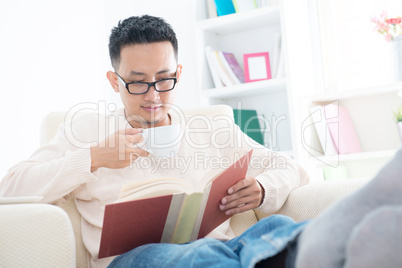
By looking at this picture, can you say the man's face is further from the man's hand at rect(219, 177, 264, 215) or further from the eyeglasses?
the man's hand at rect(219, 177, 264, 215)

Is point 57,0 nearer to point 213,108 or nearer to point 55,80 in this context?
point 55,80

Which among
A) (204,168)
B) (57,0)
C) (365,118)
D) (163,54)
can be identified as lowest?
(204,168)

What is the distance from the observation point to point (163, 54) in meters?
1.53

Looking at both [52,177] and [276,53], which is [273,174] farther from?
[276,53]

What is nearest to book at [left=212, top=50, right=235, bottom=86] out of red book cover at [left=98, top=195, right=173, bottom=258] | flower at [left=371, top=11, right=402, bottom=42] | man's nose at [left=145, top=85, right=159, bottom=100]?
flower at [left=371, top=11, right=402, bottom=42]

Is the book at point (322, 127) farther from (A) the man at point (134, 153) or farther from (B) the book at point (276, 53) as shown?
(A) the man at point (134, 153)

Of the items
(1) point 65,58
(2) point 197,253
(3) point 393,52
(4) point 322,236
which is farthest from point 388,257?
(1) point 65,58

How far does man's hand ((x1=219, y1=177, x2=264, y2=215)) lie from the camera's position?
4.09 ft

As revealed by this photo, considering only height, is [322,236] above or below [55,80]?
below

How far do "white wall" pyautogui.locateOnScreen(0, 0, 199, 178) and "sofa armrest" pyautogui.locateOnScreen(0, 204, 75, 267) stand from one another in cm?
125

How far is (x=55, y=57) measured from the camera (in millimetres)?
2453

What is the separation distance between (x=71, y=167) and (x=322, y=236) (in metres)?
0.86

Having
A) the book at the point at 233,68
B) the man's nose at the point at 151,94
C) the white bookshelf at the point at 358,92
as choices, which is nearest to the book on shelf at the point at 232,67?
the book at the point at 233,68

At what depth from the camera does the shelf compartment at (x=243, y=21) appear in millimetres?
2553
